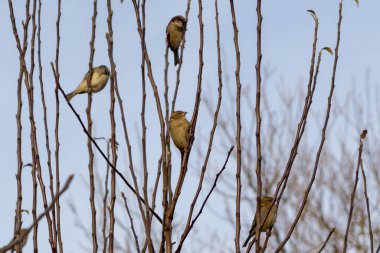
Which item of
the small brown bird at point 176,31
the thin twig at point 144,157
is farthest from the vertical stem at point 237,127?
the small brown bird at point 176,31

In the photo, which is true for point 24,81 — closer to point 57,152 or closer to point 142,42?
point 57,152

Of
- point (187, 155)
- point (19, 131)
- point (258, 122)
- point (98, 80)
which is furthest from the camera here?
point (98, 80)

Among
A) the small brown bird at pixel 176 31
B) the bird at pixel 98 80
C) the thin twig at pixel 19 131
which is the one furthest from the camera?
the bird at pixel 98 80

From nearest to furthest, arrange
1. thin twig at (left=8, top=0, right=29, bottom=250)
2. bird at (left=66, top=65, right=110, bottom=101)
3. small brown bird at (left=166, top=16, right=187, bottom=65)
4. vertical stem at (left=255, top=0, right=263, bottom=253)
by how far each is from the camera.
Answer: vertical stem at (left=255, top=0, right=263, bottom=253)
thin twig at (left=8, top=0, right=29, bottom=250)
small brown bird at (left=166, top=16, right=187, bottom=65)
bird at (left=66, top=65, right=110, bottom=101)

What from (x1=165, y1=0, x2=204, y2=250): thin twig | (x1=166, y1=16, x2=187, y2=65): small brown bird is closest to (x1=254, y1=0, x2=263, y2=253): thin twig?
(x1=165, y1=0, x2=204, y2=250): thin twig

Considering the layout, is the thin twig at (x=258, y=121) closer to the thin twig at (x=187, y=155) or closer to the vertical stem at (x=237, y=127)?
the vertical stem at (x=237, y=127)

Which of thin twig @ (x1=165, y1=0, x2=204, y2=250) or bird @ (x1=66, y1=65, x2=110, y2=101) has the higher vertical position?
bird @ (x1=66, y1=65, x2=110, y2=101)

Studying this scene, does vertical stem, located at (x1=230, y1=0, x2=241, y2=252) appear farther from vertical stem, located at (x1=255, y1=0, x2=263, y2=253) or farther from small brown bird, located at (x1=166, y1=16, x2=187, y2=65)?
small brown bird, located at (x1=166, y1=16, x2=187, y2=65)

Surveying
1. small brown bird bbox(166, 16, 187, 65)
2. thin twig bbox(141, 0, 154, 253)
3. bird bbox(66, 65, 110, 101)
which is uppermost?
small brown bird bbox(166, 16, 187, 65)

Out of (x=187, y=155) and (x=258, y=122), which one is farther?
(x=187, y=155)

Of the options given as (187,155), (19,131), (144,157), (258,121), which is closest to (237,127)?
(258,121)

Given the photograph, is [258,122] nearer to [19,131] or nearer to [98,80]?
[19,131]

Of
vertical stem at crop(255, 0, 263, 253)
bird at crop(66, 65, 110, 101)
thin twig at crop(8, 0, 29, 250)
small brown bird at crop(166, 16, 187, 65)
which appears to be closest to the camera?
vertical stem at crop(255, 0, 263, 253)

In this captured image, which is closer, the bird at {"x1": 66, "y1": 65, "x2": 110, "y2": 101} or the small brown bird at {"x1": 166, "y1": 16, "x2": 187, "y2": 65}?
the small brown bird at {"x1": 166, "y1": 16, "x2": 187, "y2": 65}
